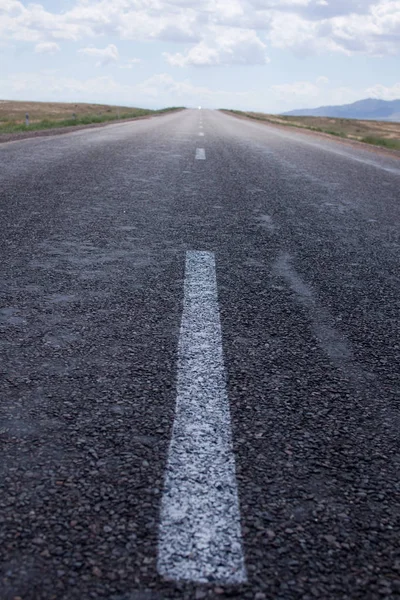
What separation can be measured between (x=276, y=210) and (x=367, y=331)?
334cm

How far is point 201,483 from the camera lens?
5.40 feet

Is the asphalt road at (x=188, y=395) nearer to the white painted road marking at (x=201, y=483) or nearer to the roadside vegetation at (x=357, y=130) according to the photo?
the white painted road marking at (x=201, y=483)

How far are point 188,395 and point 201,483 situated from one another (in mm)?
534

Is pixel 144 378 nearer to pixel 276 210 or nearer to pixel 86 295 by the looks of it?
pixel 86 295

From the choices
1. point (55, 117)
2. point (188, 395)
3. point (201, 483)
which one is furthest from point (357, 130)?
point (201, 483)

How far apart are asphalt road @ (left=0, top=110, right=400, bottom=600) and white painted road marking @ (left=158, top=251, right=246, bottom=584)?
12mm

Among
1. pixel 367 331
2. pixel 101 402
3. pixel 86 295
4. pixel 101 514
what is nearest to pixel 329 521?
pixel 101 514

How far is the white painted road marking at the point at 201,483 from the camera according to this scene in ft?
4.48

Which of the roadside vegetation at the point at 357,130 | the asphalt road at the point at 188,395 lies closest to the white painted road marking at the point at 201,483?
the asphalt road at the point at 188,395

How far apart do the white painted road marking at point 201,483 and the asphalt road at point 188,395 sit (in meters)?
0.01

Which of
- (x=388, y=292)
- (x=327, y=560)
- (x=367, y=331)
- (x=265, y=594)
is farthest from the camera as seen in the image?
(x=388, y=292)

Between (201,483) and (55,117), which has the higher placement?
(55,117)

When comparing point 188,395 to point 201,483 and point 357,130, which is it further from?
point 357,130

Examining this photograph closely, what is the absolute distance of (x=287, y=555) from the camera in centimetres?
142
